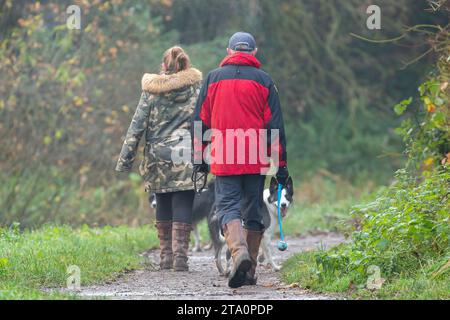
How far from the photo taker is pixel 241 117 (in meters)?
8.62

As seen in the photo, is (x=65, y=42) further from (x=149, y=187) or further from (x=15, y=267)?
(x=15, y=267)

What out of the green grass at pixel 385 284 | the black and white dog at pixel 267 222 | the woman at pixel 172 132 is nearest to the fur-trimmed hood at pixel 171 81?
the woman at pixel 172 132

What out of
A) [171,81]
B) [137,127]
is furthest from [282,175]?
[137,127]

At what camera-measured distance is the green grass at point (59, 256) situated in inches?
332

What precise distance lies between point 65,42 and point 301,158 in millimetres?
8315

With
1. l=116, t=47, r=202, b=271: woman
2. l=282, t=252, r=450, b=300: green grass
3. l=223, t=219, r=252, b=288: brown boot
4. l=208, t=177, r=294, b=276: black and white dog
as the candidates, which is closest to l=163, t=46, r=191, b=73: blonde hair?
l=116, t=47, r=202, b=271: woman

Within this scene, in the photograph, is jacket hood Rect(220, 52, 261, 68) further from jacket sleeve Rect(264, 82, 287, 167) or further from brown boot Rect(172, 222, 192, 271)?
brown boot Rect(172, 222, 192, 271)

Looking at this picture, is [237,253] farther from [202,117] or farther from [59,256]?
[59,256]

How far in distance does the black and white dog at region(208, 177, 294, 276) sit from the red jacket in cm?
98

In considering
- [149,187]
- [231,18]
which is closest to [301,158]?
[231,18]

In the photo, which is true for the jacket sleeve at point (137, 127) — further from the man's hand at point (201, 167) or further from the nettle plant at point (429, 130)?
the nettle plant at point (429, 130)

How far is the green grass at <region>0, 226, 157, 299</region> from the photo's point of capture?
27.7 feet

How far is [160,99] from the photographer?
34.3 ft

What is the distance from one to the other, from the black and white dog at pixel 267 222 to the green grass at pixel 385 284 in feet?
2.93
